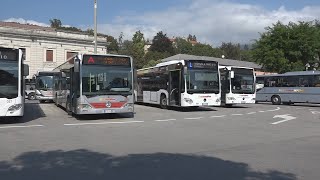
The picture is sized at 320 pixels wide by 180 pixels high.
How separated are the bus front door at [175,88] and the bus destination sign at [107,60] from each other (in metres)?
5.88

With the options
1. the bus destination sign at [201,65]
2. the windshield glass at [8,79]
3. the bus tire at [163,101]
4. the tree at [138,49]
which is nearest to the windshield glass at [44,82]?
the bus tire at [163,101]

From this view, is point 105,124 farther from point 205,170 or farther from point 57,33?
point 57,33

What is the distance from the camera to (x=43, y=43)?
70.1m

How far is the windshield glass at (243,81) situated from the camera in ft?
92.7

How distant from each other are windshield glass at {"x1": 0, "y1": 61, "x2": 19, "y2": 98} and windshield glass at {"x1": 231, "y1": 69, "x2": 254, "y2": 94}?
15551mm

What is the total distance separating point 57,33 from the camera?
71875 mm

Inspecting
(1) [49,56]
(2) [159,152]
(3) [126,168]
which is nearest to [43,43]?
(1) [49,56]

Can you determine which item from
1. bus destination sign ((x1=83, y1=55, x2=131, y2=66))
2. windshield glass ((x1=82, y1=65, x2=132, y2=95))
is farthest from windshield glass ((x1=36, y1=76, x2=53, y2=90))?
windshield glass ((x1=82, y1=65, x2=132, y2=95))

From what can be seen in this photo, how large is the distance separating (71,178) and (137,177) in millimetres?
1120

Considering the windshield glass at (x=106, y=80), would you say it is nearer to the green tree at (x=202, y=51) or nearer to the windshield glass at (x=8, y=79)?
the windshield glass at (x=8, y=79)

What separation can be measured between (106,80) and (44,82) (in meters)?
18.5

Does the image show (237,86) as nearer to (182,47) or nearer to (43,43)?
(43,43)

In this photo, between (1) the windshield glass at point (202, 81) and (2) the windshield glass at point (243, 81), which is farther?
(2) the windshield glass at point (243, 81)

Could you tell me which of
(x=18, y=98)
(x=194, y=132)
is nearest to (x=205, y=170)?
(x=194, y=132)
